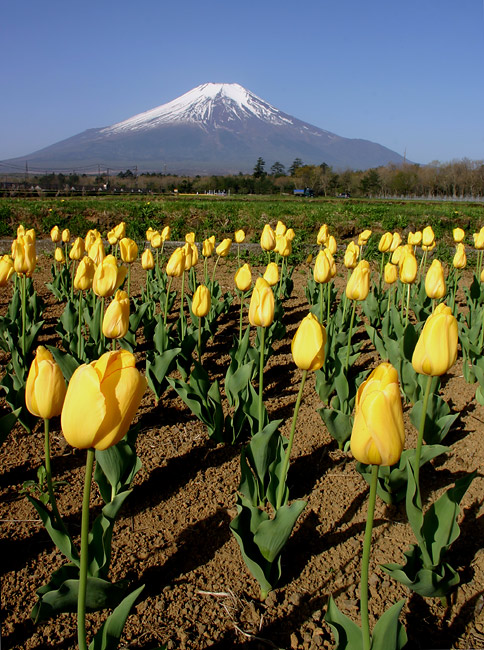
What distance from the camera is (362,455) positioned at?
143cm

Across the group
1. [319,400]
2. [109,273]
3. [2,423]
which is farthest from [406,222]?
[2,423]

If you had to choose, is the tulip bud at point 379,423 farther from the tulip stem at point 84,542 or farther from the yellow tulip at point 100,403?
the tulip stem at point 84,542

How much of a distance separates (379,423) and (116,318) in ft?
5.67

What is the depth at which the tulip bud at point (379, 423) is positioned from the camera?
4.54 feet

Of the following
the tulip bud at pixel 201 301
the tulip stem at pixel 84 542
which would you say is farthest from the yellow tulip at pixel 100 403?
the tulip bud at pixel 201 301

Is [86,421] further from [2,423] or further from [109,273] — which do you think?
[109,273]

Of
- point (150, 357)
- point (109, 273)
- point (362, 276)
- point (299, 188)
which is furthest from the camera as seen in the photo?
point (299, 188)

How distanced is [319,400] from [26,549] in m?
2.28

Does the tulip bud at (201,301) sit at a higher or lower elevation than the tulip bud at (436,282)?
lower

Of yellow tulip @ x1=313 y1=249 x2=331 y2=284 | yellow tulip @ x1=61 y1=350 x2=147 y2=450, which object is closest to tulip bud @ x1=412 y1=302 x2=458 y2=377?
yellow tulip @ x1=61 y1=350 x2=147 y2=450

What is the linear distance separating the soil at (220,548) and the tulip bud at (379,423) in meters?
0.94

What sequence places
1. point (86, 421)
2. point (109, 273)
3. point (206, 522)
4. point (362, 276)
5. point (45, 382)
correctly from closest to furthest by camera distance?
point (86, 421) < point (45, 382) < point (206, 522) < point (109, 273) < point (362, 276)

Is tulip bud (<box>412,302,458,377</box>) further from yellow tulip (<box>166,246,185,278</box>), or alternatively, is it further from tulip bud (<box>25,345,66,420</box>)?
yellow tulip (<box>166,246,185,278</box>)

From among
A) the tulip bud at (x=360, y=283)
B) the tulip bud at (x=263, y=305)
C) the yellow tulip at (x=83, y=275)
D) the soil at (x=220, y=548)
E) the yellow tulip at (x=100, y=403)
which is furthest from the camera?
the yellow tulip at (x=83, y=275)
